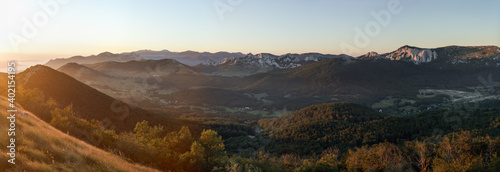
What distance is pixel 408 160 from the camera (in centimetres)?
5097

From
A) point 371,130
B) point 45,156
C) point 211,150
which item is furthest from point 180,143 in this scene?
point 371,130

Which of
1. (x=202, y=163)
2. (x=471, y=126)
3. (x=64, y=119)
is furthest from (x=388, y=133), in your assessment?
(x=64, y=119)

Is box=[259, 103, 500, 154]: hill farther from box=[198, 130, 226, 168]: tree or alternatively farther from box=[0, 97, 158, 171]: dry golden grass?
box=[0, 97, 158, 171]: dry golden grass

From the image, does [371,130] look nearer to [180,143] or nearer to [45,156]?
[180,143]

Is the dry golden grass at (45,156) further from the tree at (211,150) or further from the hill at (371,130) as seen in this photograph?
the hill at (371,130)

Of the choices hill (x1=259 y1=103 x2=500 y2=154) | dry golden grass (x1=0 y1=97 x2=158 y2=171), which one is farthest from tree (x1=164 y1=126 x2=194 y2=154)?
hill (x1=259 y1=103 x2=500 y2=154)

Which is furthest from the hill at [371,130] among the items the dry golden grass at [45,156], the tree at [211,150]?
the dry golden grass at [45,156]

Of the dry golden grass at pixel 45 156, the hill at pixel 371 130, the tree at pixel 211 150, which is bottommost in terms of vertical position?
the hill at pixel 371 130

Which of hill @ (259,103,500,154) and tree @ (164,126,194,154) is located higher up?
tree @ (164,126,194,154)

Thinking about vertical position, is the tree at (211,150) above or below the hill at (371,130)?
above

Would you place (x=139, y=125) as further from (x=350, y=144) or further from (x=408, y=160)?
(x=350, y=144)

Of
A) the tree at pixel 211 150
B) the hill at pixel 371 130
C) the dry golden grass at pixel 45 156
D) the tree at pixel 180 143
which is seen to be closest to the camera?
the dry golden grass at pixel 45 156

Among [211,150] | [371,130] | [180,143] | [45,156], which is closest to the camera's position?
[45,156]

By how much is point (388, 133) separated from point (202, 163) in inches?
3949
